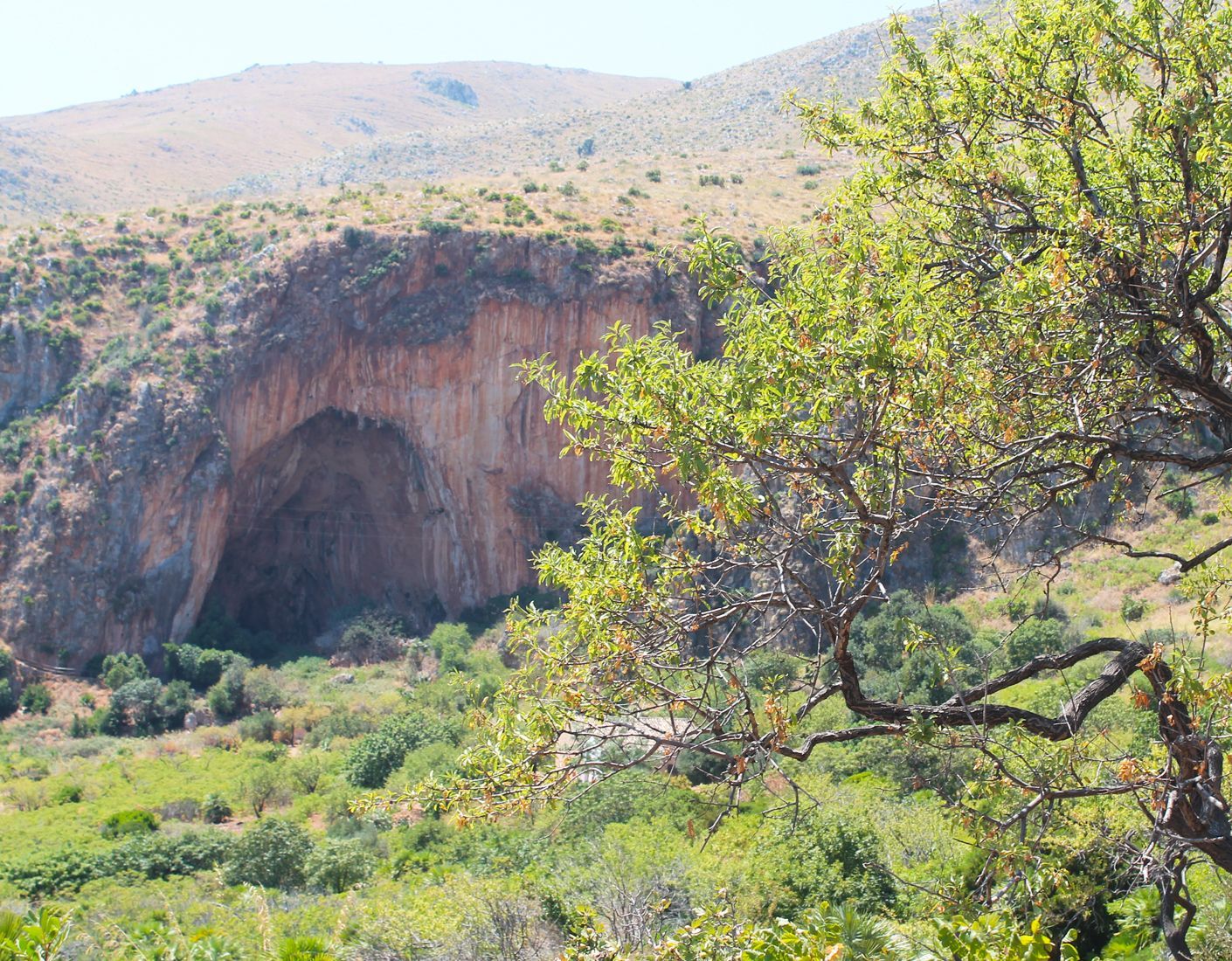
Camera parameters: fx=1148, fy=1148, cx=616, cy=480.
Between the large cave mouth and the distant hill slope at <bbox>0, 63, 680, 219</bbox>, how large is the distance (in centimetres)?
3380

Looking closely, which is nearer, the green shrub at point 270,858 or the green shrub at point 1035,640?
the green shrub at point 270,858

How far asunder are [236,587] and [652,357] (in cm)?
3600

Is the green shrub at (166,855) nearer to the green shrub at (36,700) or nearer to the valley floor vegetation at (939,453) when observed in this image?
the valley floor vegetation at (939,453)

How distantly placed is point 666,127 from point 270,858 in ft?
183

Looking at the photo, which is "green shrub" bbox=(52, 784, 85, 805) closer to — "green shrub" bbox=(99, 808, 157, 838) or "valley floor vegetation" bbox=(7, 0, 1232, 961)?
"green shrub" bbox=(99, 808, 157, 838)

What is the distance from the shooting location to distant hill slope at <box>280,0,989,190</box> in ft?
202

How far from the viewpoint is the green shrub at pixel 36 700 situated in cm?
2930

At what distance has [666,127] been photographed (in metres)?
66.1

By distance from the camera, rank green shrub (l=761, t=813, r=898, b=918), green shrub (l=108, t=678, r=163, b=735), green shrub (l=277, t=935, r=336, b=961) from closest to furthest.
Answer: green shrub (l=277, t=935, r=336, b=961)
green shrub (l=761, t=813, r=898, b=918)
green shrub (l=108, t=678, r=163, b=735)

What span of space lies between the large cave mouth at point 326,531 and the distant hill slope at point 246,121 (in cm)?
3380

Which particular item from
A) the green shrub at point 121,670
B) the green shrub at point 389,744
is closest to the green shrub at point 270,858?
the green shrub at point 389,744

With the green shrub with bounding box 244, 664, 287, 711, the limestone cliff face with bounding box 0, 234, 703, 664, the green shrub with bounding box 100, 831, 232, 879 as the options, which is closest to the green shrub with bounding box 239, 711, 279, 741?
the green shrub with bounding box 244, 664, 287, 711

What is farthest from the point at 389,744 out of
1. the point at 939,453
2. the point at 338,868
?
the point at 939,453

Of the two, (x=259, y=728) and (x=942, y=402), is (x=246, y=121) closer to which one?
(x=259, y=728)
